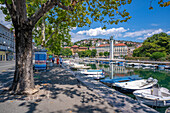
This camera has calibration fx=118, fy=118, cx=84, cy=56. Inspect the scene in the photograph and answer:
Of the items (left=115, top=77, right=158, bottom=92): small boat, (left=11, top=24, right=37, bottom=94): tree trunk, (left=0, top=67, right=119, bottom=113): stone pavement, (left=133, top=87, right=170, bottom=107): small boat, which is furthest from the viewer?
(left=115, top=77, right=158, bottom=92): small boat

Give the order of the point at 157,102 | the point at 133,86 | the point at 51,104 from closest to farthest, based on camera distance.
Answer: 1. the point at 51,104
2. the point at 157,102
3. the point at 133,86

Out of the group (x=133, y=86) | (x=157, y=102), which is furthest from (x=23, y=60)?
(x=133, y=86)

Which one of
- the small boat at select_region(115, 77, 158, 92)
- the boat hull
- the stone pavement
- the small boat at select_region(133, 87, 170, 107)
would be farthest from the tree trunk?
the small boat at select_region(115, 77, 158, 92)

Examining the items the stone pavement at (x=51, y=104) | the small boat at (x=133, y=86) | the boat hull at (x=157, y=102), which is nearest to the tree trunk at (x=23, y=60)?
the stone pavement at (x=51, y=104)

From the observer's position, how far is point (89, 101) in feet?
16.7

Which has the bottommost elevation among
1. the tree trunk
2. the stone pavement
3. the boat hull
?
the boat hull

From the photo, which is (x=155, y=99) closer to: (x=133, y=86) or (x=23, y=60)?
(x=133, y=86)

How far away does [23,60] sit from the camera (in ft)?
19.0

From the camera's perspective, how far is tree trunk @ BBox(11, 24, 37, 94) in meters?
5.71

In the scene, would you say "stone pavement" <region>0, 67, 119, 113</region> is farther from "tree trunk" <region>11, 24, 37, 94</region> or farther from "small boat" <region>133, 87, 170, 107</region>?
"small boat" <region>133, 87, 170, 107</region>

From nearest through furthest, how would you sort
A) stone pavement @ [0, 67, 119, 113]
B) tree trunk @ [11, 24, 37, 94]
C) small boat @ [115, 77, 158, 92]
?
stone pavement @ [0, 67, 119, 113], tree trunk @ [11, 24, 37, 94], small boat @ [115, 77, 158, 92]

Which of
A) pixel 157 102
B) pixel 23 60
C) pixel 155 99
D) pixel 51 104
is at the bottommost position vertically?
pixel 157 102

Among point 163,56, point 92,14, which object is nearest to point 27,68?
point 92,14

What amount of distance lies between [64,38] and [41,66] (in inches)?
416
